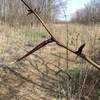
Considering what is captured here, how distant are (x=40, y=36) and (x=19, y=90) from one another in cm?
303

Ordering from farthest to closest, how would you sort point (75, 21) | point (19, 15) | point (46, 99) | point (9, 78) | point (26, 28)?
point (19, 15) → point (26, 28) → point (9, 78) → point (46, 99) → point (75, 21)

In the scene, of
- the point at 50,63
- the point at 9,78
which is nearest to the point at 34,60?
the point at 50,63

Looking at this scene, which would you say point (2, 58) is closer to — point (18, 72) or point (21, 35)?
point (18, 72)

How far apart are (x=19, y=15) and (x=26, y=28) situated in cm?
97

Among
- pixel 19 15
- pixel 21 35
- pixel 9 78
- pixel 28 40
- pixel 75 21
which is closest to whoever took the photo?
pixel 75 21

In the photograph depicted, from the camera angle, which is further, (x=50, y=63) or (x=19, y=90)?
(x=50, y=63)

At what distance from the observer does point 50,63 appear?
460 centimetres

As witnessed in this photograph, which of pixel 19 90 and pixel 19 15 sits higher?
pixel 19 15

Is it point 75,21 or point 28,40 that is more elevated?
point 75,21

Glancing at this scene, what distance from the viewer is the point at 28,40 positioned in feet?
20.1

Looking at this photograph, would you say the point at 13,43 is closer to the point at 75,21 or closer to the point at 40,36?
the point at 40,36

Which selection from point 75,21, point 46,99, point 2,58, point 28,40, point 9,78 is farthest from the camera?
point 28,40

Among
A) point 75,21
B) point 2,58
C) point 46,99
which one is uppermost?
point 75,21

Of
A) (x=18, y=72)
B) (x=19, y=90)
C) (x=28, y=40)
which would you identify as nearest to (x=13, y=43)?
(x=28, y=40)
